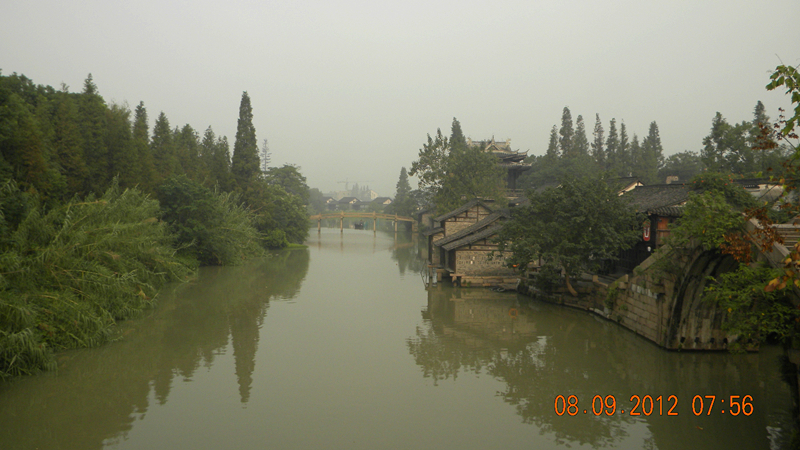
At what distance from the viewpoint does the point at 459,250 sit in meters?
24.8

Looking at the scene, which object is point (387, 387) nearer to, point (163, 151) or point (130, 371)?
point (130, 371)

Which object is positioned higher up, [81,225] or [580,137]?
[580,137]

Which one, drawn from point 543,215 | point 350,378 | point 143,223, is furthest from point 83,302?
point 543,215

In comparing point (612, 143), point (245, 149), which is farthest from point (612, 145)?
point (245, 149)

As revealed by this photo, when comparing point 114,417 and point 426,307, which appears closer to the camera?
point 114,417

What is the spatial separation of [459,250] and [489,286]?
2.19 metres

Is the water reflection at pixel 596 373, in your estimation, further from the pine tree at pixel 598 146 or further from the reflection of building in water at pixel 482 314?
the pine tree at pixel 598 146

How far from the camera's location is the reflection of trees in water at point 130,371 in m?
9.01

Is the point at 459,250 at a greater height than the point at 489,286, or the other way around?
the point at 459,250

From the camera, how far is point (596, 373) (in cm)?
1229

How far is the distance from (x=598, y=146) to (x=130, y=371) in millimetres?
63489

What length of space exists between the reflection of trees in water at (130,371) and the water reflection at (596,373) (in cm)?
557

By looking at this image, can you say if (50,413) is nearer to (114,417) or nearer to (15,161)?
(114,417)

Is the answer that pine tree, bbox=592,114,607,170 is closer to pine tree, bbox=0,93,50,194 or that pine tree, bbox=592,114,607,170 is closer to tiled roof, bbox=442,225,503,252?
tiled roof, bbox=442,225,503,252
